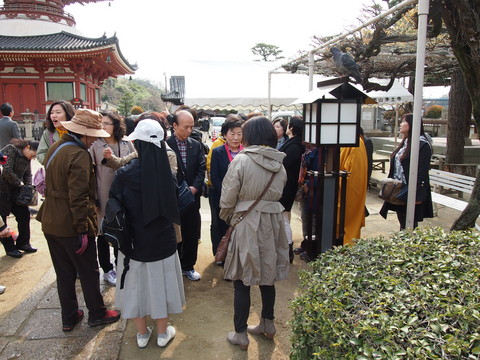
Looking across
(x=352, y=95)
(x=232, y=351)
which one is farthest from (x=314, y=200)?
(x=232, y=351)

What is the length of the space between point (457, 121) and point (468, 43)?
636 centimetres

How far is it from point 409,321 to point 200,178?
264cm

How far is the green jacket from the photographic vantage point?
2.49m

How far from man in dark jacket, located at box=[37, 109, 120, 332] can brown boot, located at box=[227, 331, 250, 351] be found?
42.0 inches

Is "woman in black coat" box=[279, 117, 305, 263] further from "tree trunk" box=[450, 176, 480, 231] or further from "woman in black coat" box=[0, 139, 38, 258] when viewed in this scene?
"woman in black coat" box=[0, 139, 38, 258]

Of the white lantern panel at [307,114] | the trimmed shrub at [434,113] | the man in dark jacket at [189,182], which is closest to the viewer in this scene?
the white lantern panel at [307,114]

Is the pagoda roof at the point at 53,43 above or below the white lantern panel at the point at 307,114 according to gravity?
above

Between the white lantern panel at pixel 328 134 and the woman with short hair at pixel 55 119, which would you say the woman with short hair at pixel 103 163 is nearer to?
the woman with short hair at pixel 55 119

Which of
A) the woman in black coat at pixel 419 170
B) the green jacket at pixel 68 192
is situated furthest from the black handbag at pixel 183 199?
the woman in black coat at pixel 419 170

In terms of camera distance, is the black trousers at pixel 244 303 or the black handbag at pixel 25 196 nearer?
the black trousers at pixel 244 303

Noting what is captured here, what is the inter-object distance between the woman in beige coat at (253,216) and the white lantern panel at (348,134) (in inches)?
44.5

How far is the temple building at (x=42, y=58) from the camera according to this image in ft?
54.2

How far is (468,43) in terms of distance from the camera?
2.97m

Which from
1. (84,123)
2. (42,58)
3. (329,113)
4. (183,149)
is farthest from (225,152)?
(42,58)
